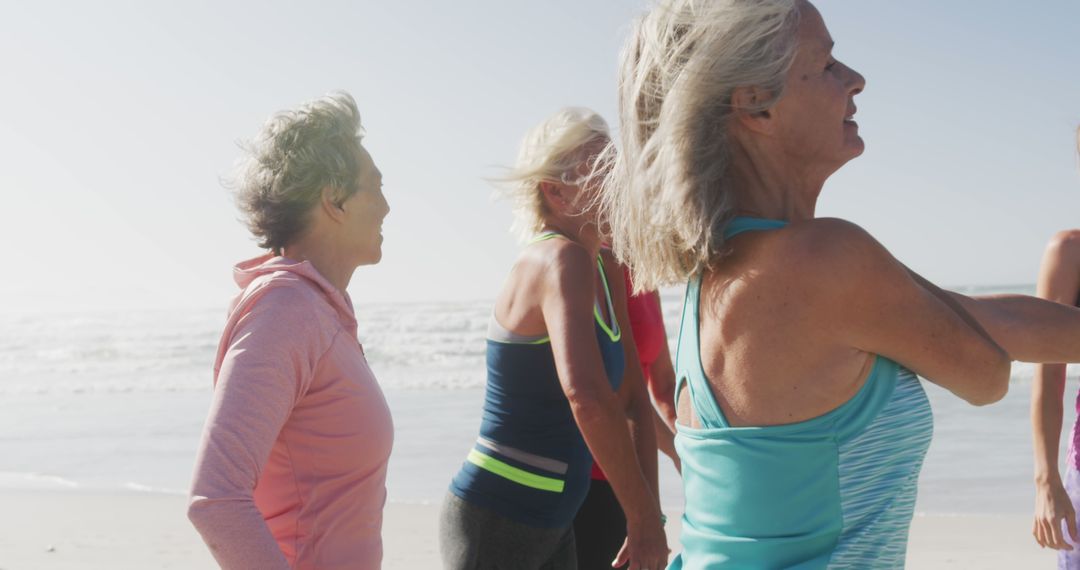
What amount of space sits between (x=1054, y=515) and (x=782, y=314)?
199cm

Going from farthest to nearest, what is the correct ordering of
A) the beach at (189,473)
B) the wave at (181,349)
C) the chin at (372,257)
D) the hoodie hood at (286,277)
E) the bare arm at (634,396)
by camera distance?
the wave at (181,349), the beach at (189,473), the bare arm at (634,396), the chin at (372,257), the hoodie hood at (286,277)

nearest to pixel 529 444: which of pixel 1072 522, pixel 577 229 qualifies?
pixel 577 229

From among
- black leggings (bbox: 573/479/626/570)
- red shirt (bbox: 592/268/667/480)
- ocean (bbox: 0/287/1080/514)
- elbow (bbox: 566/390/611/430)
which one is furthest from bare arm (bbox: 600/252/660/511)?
ocean (bbox: 0/287/1080/514)

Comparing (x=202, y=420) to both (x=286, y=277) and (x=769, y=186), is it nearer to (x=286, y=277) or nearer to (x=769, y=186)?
(x=286, y=277)

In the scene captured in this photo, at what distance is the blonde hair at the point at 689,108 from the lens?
1.57m

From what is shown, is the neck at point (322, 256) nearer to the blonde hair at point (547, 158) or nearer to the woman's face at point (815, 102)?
the blonde hair at point (547, 158)

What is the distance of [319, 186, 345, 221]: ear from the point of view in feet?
7.71

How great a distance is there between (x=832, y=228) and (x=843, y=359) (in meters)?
0.19

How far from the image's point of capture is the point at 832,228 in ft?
4.81

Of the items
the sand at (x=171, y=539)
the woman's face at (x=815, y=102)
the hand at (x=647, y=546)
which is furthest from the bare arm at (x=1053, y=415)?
the sand at (x=171, y=539)

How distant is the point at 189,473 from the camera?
990 centimetres

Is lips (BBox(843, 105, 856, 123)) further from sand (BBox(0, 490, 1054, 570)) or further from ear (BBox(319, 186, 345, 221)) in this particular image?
sand (BBox(0, 490, 1054, 570))

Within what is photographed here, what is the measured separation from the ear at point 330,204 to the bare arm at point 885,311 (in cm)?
123

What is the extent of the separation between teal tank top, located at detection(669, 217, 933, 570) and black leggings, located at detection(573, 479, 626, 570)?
1586mm
